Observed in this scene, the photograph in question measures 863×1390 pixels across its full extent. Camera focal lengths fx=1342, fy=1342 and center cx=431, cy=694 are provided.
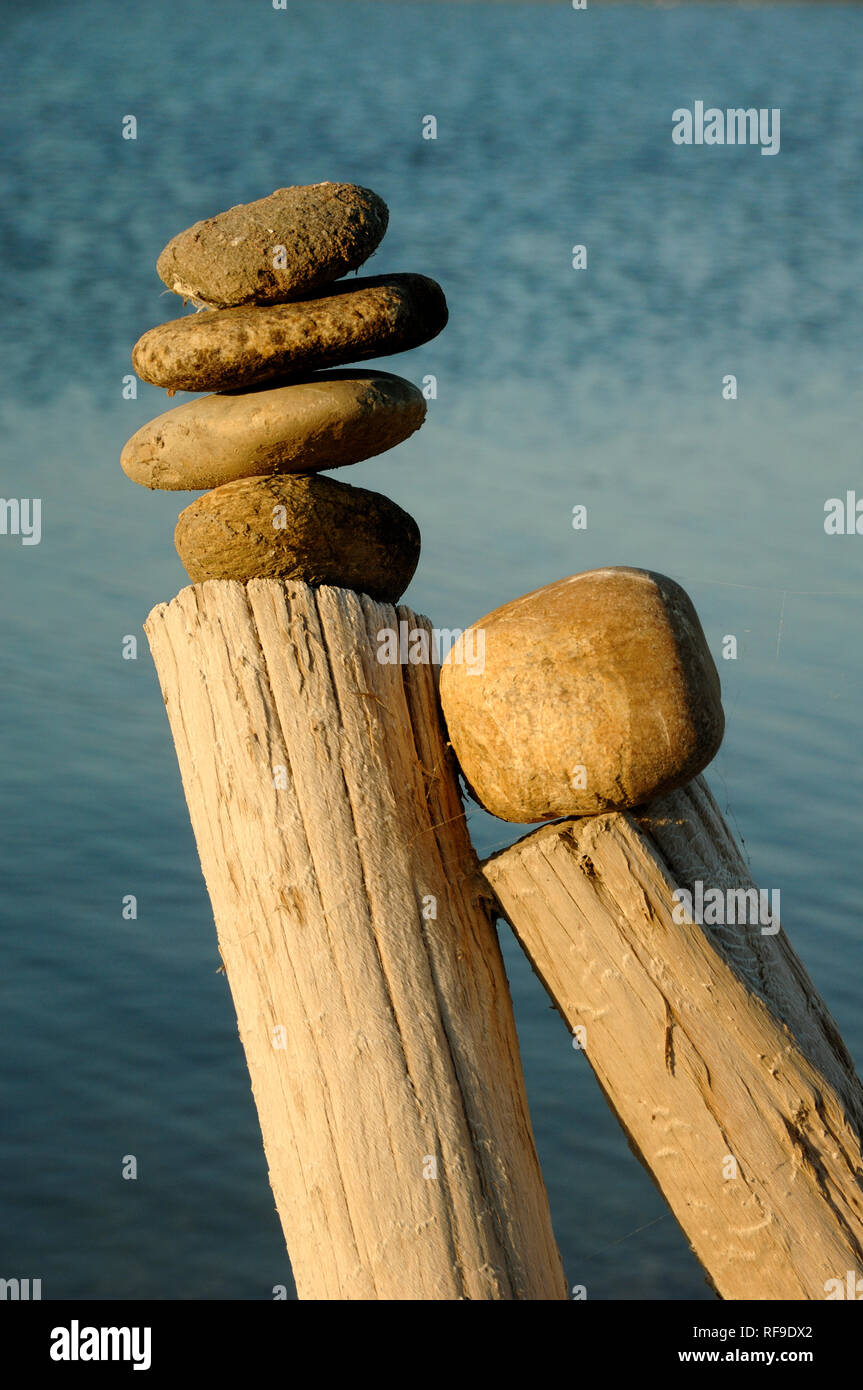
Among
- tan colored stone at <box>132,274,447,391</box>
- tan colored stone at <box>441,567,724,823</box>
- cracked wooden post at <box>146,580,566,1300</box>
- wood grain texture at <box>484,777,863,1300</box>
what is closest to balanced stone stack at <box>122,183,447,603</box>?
tan colored stone at <box>132,274,447,391</box>

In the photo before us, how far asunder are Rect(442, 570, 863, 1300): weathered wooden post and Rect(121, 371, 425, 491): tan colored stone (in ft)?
2.57

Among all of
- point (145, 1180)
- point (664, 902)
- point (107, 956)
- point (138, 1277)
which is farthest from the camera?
point (107, 956)

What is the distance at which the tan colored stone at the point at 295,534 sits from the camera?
12.6ft

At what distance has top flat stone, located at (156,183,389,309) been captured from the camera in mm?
Result: 3822

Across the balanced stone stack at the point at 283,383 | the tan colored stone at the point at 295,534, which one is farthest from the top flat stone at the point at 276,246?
the tan colored stone at the point at 295,534

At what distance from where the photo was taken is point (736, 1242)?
11.1 feet

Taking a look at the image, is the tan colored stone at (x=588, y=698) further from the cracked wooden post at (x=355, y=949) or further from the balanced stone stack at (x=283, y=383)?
the balanced stone stack at (x=283, y=383)

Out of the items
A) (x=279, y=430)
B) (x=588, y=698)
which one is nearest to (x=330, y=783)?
(x=588, y=698)

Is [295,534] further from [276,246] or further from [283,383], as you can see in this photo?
[276,246]

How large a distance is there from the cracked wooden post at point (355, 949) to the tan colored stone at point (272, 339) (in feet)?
2.10

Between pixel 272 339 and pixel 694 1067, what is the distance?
7.50ft
